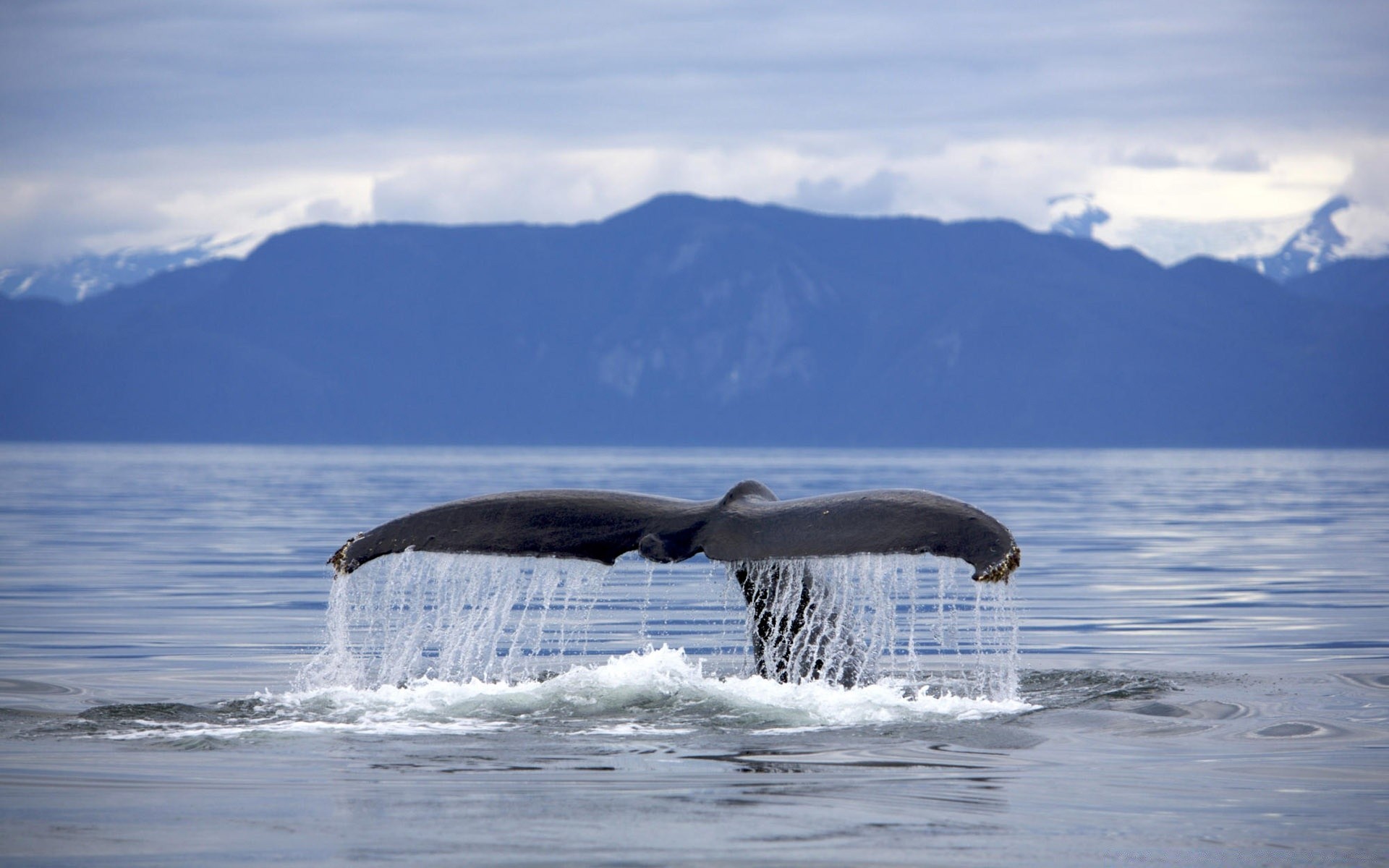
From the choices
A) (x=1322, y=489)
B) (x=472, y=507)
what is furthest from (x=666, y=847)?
(x=1322, y=489)

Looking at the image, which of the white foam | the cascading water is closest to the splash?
the cascading water

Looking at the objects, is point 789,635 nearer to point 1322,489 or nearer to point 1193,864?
point 1193,864

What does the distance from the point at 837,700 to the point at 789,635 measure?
443mm

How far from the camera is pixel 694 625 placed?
1559 cm

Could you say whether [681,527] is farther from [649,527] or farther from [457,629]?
[457,629]

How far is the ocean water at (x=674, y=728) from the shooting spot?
653 centimetres

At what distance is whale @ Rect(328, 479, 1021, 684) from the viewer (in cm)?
736

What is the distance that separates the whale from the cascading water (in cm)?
8

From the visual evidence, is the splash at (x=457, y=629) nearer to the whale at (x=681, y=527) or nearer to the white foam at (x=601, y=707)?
the whale at (x=681, y=527)

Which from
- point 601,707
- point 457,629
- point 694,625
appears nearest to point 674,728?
point 601,707

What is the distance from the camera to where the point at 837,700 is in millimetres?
9305

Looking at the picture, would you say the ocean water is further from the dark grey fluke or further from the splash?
the dark grey fluke

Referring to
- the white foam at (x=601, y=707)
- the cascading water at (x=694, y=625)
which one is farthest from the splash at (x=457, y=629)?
the white foam at (x=601, y=707)

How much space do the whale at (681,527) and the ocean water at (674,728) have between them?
0.19 m
